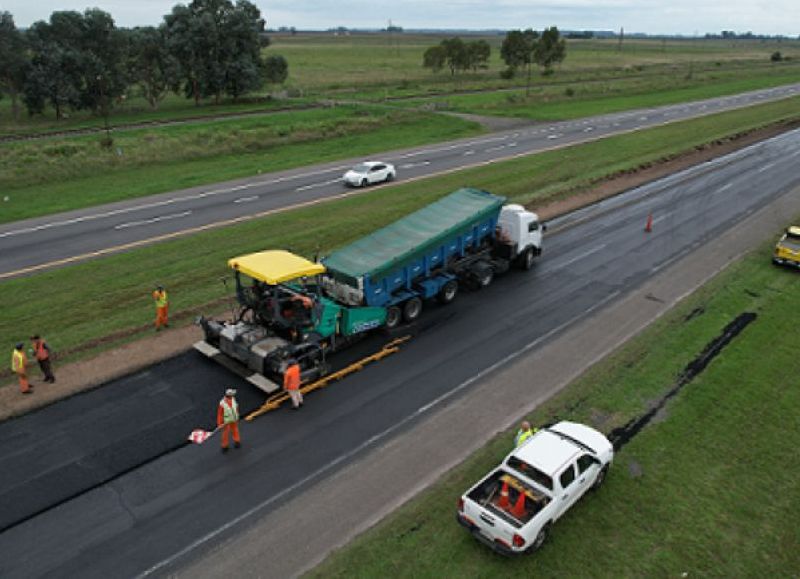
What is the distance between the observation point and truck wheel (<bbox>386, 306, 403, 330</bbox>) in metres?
19.5

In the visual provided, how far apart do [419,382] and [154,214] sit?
2269cm

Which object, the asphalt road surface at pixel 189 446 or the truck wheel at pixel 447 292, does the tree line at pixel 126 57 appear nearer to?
the truck wheel at pixel 447 292

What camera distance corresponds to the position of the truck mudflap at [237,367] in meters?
16.0

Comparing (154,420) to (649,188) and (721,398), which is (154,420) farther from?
(649,188)

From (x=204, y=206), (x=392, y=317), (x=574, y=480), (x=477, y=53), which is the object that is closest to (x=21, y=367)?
(x=392, y=317)

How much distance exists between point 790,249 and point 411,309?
1636 cm

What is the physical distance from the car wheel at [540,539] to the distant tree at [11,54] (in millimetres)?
69940

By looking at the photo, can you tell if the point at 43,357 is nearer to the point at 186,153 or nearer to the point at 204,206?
the point at 204,206

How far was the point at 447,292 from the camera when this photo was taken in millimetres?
21500

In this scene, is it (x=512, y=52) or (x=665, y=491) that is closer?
(x=665, y=491)

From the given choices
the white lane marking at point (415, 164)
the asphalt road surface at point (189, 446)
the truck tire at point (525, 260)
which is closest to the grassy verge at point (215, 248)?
the white lane marking at point (415, 164)

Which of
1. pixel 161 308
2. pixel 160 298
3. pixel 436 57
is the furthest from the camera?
pixel 436 57

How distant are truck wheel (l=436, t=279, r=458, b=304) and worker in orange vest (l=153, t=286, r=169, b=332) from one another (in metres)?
9.23

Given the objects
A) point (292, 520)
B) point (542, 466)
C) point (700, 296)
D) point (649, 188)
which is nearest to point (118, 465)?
point (292, 520)
